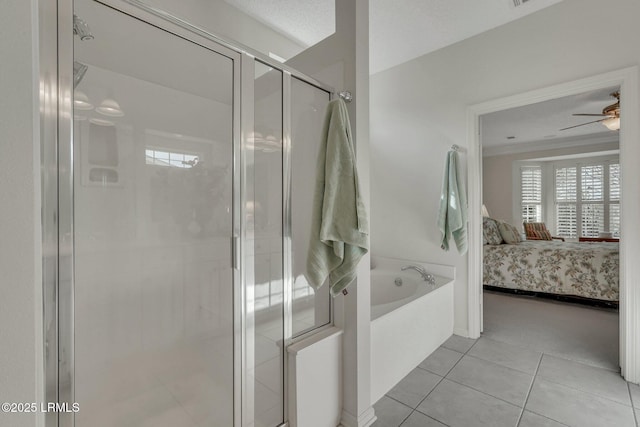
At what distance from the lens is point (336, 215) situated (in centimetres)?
136

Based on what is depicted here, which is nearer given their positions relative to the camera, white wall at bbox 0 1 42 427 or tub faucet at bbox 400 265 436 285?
white wall at bbox 0 1 42 427

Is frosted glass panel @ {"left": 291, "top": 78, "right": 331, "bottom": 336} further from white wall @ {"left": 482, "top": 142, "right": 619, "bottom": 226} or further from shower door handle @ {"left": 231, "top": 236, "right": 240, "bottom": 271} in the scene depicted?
white wall @ {"left": 482, "top": 142, "right": 619, "bottom": 226}

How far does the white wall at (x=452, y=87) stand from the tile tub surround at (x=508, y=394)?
0.60 metres

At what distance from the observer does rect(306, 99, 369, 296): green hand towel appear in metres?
1.33

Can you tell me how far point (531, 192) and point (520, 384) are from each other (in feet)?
19.3

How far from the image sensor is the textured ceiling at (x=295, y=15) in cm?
231

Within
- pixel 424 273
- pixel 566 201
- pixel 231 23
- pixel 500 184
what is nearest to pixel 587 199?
pixel 566 201

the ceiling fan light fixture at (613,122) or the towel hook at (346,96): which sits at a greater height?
the ceiling fan light fixture at (613,122)

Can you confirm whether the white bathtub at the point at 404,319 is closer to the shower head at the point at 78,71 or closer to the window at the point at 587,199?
the shower head at the point at 78,71

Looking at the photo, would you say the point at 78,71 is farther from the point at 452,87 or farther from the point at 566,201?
A: the point at 566,201

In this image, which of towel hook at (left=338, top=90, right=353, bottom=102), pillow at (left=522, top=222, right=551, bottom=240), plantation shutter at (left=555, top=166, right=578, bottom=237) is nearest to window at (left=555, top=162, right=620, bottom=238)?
plantation shutter at (left=555, top=166, right=578, bottom=237)

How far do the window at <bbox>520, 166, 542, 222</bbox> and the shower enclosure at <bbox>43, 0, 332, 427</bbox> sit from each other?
6.78 metres

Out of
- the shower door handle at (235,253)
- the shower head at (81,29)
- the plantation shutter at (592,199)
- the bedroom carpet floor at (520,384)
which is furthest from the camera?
the plantation shutter at (592,199)

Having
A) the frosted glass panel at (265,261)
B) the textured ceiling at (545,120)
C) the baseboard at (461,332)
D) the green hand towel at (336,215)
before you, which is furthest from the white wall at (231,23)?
the textured ceiling at (545,120)
